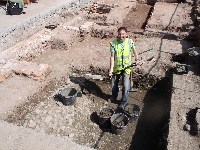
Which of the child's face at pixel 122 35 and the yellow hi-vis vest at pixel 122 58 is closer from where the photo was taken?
the child's face at pixel 122 35

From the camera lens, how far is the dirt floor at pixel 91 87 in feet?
19.8

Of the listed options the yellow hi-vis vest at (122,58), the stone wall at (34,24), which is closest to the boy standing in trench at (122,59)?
the yellow hi-vis vest at (122,58)

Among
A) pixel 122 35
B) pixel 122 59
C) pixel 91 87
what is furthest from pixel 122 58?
pixel 91 87

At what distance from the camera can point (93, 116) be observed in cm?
653

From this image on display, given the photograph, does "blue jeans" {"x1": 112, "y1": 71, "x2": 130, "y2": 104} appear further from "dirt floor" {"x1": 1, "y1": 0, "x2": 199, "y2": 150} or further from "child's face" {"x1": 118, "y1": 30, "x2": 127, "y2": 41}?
"child's face" {"x1": 118, "y1": 30, "x2": 127, "y2": 41}

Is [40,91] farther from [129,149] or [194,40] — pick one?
[194,40]

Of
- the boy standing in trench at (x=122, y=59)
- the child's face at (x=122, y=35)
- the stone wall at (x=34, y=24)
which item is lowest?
the stone wall at (x=34, y=24)

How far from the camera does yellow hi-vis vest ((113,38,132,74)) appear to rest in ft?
20.1

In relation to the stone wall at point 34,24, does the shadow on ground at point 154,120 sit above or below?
below

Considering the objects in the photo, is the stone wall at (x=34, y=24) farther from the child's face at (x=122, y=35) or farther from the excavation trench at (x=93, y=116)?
the child's face at (x=122, y=35)

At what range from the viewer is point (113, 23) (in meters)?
10.4

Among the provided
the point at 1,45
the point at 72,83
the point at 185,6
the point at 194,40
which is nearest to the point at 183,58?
the point at 194,40

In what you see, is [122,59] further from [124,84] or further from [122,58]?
[124,84]

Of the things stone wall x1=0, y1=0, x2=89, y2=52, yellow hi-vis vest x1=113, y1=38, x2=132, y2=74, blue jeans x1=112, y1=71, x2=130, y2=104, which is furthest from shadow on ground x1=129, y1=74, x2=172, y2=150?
stone wall x1=0, y1=0, x2=89, y2=52
